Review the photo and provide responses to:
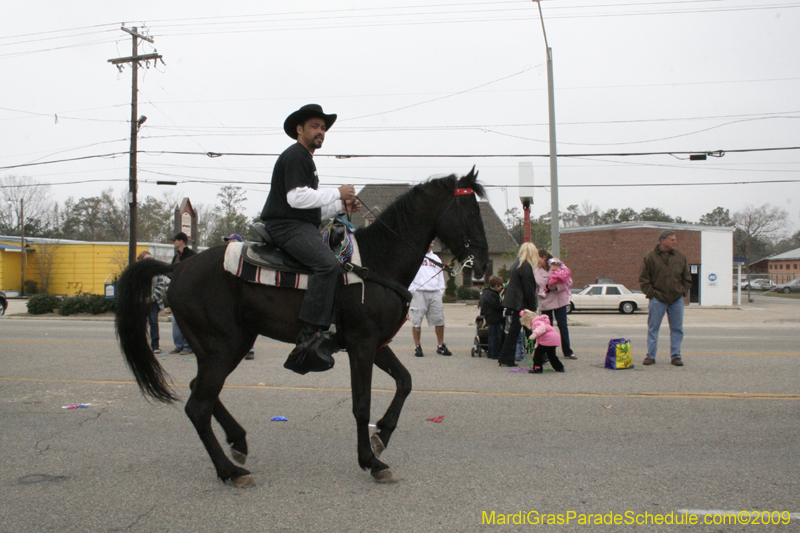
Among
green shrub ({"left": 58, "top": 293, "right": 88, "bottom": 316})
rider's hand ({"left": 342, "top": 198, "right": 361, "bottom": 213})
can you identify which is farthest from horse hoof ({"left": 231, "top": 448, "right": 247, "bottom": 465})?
green shrub ({"left": 58, "top": 293, "right": 88, "bottom": 316})

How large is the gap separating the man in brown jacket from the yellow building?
3847cm

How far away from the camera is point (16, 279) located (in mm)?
44500

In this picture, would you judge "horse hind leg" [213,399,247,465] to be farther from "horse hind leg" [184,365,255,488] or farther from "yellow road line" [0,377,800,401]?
"yellow road line" [0,377,800,401]

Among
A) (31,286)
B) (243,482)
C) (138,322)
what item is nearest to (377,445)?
(243,482)

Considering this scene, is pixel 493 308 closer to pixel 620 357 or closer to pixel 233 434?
pixel 620 357

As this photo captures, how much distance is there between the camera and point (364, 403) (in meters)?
4.15

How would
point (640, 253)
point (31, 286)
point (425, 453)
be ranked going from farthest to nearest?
1. point (31, 286)
2. point (640, 253)
3. point (425, 453)

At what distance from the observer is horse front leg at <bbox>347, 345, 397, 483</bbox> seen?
13.5 feet

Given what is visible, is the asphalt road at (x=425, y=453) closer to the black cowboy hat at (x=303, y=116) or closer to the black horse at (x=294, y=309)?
the black horse at (x=294, y=309)

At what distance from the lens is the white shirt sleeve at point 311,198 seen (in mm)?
4156

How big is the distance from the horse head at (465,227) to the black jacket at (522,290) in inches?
199

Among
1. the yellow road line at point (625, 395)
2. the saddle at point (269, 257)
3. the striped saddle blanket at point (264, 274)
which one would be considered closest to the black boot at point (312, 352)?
the striped saddle blanket at point (264, 274)

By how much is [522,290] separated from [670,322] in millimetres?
2345

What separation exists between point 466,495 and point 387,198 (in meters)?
37.9
